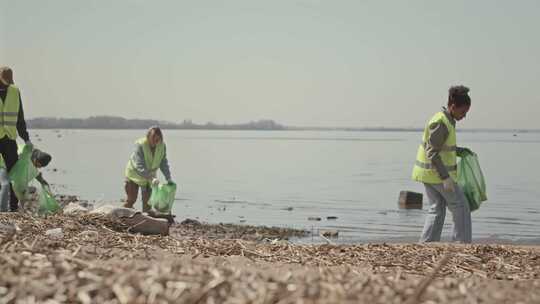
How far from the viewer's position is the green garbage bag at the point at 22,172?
9.93 metres

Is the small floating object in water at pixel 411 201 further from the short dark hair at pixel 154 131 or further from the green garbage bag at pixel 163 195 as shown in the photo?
the short dark hair at pixel 154 131

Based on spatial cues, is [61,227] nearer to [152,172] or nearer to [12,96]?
[12,96]

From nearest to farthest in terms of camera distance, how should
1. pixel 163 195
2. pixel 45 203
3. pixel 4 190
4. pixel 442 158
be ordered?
pixel 442 158
pixel 4 190
pixel 45 203
pixel 163 195

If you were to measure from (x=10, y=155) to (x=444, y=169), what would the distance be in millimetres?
5706

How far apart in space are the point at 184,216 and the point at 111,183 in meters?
11.4

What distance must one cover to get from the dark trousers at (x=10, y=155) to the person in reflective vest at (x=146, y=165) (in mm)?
2216

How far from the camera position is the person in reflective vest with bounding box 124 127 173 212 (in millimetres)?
11797

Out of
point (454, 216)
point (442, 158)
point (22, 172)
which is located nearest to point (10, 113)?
point (22, 172)

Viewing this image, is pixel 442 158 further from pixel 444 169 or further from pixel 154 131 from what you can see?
pixel 154 131

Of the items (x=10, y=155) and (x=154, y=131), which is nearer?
(x=10, y=155)

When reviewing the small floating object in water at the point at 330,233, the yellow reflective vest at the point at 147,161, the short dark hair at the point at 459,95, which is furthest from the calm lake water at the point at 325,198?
the short dark hair at the point at 459,95

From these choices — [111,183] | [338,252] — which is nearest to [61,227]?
[338,252]

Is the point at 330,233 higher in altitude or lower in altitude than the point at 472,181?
lower

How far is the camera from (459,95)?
27.1 ft
